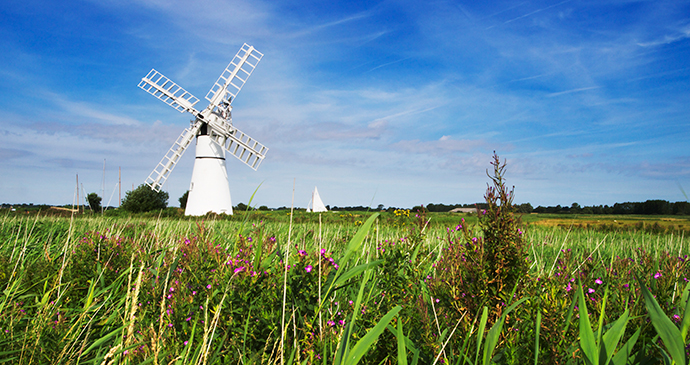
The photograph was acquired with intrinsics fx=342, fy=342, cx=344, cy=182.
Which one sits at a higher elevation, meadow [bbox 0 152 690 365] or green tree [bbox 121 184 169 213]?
green tree [bbox 121 184 169 213]

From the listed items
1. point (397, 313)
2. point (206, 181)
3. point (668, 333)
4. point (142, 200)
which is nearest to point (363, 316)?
point (397, 313)

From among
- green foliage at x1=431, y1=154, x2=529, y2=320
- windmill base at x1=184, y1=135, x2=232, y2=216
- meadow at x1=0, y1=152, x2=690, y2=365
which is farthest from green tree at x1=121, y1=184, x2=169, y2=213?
green foliage at x1=431, y1=154, x2=529, y2=320

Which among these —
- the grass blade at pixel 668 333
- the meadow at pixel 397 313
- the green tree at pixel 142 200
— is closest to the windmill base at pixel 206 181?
the green tree at pixel 142 200

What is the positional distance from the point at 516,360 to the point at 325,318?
1.12 meters

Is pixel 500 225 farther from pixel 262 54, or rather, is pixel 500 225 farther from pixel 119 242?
pixel 262 54

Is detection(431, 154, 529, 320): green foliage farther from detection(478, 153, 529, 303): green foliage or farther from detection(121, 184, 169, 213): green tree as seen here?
detection(121, 184, 169, 213): green tree

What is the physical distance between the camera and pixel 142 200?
3033 centimetres

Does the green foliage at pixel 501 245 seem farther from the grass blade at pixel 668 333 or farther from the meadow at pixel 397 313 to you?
the grass blade at pixel 668 333

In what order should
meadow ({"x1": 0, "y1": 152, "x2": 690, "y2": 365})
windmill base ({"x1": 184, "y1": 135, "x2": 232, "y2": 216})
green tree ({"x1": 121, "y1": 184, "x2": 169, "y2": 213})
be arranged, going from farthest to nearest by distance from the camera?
green tree ({"x1": 121, "y1": 184, "x2": 169, "y2": 213}) → windmill base ({"x1": 184, "y1": 135, "x2": 232, "y2": 216}) → meadow ({"x1": 0, "y1": 152, "x2": 690, "y2": 365})

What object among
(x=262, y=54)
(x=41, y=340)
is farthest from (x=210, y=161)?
(x=41, y=340)

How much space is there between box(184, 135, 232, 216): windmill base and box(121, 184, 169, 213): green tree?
27.0 ft

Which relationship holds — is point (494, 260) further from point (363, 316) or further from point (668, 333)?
point (363, 316)

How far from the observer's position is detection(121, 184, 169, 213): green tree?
2932 centimetres

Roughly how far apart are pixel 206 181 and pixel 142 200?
33.7 feet
